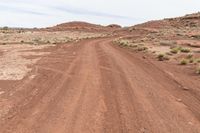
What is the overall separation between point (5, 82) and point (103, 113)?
6153mm

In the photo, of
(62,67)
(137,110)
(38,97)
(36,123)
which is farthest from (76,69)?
(36,123)

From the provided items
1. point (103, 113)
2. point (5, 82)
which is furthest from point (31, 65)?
point (103, 113)

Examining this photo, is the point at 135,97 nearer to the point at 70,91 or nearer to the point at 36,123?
the point at 70,91

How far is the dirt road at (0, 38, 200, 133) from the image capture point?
28.4ft

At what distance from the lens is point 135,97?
38.9ft

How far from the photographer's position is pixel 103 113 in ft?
Result: 32.3

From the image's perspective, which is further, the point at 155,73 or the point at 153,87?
the point at 155,73

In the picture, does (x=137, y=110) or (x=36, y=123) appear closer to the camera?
(x=36, y=123)

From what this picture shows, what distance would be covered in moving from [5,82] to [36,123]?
631cm

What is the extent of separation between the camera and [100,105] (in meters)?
10.7

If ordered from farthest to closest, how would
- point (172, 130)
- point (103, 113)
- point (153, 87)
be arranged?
point (153, 87)
point (103, 113)
point (172, 130)

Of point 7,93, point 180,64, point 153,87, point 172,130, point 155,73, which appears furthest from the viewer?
point 180,64

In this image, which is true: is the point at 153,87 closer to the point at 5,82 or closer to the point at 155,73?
the point at 155,73

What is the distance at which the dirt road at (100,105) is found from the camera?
8648mm
